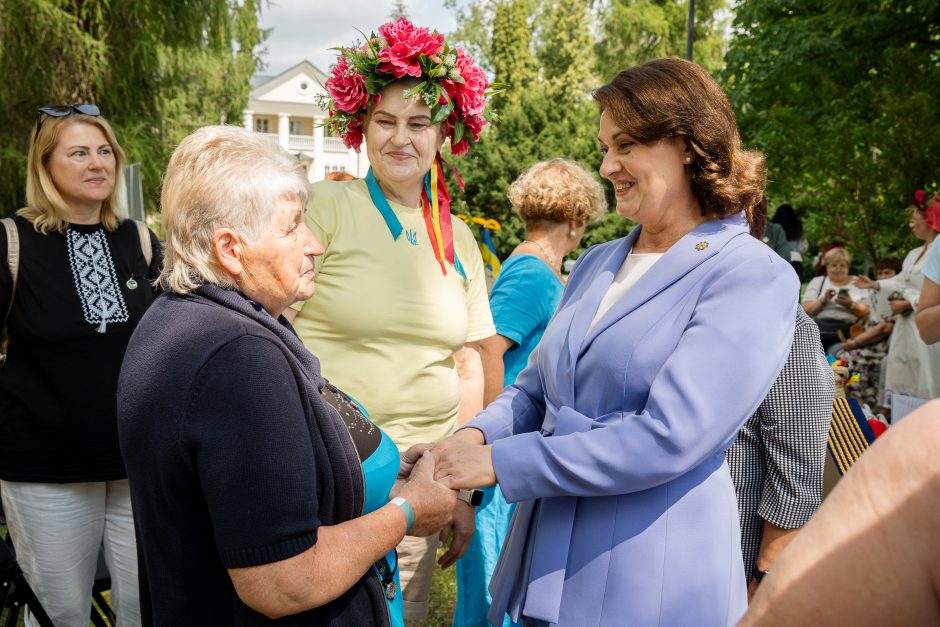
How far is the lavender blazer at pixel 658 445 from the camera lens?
70.7 inches

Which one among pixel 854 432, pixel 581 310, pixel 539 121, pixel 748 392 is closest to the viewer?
pixel 748 392

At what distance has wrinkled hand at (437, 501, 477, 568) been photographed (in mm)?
2340

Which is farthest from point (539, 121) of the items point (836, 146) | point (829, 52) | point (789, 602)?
point (789, 602)

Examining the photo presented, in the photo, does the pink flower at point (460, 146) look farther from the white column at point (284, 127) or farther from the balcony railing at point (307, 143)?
the white column at point (284, 127)

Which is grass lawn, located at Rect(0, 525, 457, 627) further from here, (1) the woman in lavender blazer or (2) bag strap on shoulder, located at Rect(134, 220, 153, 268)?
(1) the woman in lavender blazer

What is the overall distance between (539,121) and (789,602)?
102 feet

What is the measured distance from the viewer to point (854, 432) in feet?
10.3

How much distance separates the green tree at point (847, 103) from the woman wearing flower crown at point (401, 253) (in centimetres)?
734

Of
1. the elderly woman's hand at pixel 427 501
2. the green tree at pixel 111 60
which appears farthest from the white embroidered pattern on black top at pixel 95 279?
the green tree at pixel 111 60

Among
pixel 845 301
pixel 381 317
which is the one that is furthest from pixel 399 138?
pixel 845 301

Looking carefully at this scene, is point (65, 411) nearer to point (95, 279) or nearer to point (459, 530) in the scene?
point (95, 279)

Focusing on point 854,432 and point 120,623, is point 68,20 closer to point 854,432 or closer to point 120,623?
point 120,623

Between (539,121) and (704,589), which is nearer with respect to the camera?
(704,589)

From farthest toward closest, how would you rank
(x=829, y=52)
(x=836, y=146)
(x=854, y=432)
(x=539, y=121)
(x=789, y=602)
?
(x=539, y=121), (x=829, y=52), (x=836, y=146), (x=854, y=432), (x=789, y=602)
